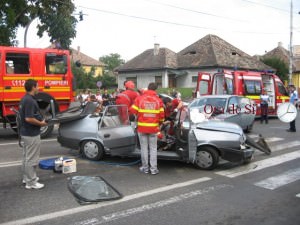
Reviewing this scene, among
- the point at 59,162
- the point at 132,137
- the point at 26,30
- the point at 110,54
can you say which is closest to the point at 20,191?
the point at 59,162

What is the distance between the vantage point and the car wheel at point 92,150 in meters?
8.08

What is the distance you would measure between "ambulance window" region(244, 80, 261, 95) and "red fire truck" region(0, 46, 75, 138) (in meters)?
9.20

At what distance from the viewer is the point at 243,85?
17.5m

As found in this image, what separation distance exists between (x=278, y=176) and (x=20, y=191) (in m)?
4.75

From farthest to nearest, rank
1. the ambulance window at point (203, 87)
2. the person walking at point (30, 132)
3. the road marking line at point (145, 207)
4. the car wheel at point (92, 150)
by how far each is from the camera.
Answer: the ambulance window at point (203, 87), the car wheel at point (92, 150), the person walking at point (30, 132), the road marking line at point (145, 207)

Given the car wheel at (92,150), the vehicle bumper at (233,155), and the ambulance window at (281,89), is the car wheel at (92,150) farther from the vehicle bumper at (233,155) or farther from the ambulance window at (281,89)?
the ambulance window at (281,89)

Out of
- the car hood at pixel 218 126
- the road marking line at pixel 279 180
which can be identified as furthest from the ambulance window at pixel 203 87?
the road marking line at pixel 279 180

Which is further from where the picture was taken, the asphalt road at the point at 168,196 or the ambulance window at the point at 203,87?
the ambulance window at the point at 203,87

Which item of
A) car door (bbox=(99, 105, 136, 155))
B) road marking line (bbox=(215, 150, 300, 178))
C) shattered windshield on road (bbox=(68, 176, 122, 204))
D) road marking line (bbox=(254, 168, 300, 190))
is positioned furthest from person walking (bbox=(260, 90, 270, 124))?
shattered windshield on road (bbox=(68, 176, 122, 204))

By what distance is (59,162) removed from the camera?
7.20 m

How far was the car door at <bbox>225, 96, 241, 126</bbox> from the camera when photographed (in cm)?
1235

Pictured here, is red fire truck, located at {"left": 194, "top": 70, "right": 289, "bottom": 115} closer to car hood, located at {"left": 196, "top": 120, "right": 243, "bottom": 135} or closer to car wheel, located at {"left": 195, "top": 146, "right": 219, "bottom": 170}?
car hood, located at {"left": 196, "top": 120, "right": 243, "bottom": 135}

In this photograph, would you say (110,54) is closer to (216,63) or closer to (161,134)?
(216,63)

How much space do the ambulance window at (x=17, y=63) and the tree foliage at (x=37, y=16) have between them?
997 centimetres
